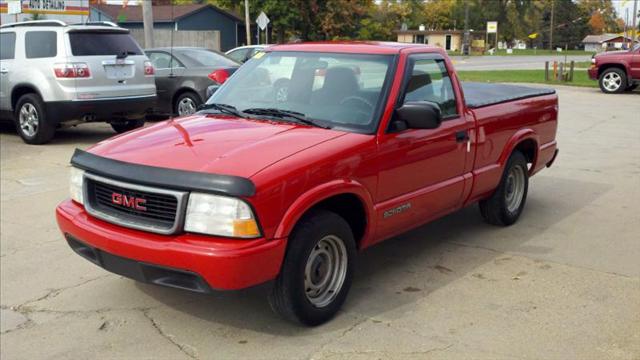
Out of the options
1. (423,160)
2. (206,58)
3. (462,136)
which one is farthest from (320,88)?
(206,58)

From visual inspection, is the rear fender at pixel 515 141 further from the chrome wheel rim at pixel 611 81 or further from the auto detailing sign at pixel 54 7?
the auto detailing sign at pixel 54 7

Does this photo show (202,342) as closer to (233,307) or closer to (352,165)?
(233,307)

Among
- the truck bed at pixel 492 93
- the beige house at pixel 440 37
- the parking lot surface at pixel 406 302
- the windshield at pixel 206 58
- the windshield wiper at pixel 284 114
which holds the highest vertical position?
the beige house at pixel 440 37

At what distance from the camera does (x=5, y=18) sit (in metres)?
26.8

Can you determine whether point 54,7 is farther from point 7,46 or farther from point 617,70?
point 617,70

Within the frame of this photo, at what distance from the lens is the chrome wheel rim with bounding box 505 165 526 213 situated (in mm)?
6566

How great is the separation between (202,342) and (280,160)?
1160 millimetres

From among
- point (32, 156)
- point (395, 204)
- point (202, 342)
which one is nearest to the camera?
point (202, 342)

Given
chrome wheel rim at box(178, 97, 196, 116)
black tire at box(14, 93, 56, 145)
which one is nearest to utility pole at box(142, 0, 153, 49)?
chrome wheel rim at box(178, 97, 196, 116)

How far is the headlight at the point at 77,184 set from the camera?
4340 millimetres

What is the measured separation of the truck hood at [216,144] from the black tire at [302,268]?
0.44m

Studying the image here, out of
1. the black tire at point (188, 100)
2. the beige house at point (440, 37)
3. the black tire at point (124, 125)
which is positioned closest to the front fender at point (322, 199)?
the black tire at point (124, 125)

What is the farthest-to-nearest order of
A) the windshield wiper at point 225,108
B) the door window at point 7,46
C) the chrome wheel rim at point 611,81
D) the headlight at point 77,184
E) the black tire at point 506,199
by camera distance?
the chrome wheel rim at point 611,81 → the door window at point 7,46 → the black tire at point 506,199 → the windshield wiper at point 225,108 → the headlight at point 77,184

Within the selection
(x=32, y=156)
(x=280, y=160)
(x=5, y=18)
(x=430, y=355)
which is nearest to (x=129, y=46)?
(x=32, y=156)
